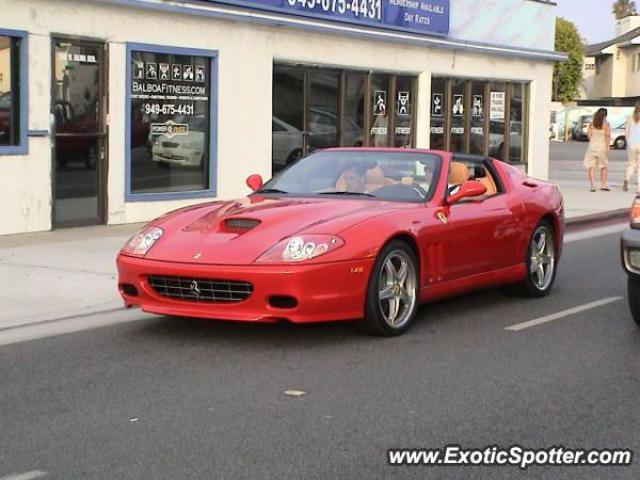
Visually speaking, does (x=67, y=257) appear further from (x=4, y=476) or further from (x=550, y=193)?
(x=4, y=476)

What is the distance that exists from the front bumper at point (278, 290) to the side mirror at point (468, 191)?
4.15ft

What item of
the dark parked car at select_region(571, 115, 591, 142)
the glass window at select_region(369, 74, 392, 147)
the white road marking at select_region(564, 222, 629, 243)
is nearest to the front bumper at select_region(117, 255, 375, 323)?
the white road marking at select_region(564, 222, 629, 243)

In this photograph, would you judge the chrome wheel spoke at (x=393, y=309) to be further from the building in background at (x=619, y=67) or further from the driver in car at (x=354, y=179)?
the building in background at (x=619, y=67)

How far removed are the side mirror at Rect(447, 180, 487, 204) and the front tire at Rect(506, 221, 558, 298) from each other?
4.11 feet

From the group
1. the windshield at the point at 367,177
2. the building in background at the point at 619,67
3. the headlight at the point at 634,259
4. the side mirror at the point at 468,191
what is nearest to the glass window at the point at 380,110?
the windshield at the point at 367,177

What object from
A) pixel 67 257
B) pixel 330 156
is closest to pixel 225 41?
pixel 67 257

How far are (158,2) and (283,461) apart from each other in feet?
33.3

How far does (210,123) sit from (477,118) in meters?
7.92

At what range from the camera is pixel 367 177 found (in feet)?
27.5

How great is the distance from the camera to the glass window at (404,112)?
19.2 meters

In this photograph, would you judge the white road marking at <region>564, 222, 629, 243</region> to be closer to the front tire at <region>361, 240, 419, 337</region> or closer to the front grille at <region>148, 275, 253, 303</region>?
the front tire at <region>361, 240, 419, 337</region>

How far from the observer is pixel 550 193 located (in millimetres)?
9711

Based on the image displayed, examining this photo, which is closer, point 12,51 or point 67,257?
point 67,257

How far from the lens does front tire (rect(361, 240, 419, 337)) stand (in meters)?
7.30
